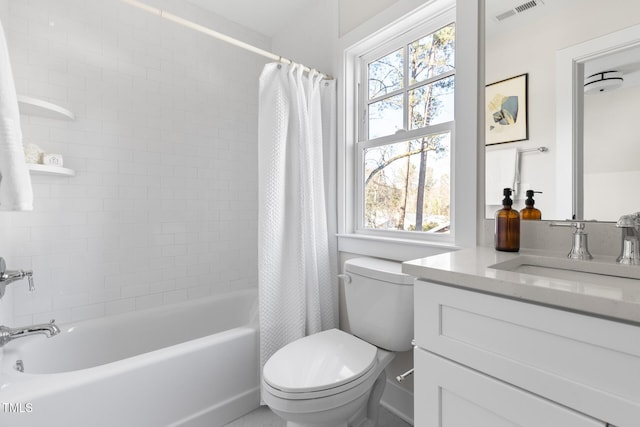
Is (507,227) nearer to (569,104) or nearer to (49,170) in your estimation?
(569,104)

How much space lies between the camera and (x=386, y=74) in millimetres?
1924

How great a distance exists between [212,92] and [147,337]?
6.04 ft

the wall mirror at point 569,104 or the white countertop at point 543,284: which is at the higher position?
the wall mirror at point 569,104

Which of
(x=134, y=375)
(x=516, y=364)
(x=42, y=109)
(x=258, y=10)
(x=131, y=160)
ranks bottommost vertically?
(x=134, y=375)

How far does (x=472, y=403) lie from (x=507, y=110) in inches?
42.4


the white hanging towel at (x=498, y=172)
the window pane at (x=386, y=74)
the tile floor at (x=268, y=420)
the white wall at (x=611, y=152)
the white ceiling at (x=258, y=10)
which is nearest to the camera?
the white wall at (x=611, y=152)

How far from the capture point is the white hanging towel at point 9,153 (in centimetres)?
92

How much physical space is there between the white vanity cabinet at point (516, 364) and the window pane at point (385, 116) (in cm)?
126

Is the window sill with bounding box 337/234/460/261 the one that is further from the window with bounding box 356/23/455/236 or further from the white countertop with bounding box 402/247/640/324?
the white countertop with bounding box 402/247/640/324

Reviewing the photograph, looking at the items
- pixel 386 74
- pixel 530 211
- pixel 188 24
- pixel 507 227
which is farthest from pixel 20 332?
pixel 386 74

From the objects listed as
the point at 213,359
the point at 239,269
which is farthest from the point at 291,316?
the point at 239,269

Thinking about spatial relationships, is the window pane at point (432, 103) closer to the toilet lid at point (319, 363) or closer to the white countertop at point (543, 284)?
the white countertop at point (543, 284)

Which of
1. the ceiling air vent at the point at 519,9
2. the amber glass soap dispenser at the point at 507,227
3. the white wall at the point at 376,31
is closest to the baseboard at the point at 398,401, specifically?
the white wall at the point at 376,31

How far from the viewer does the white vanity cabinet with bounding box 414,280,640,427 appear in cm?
59
